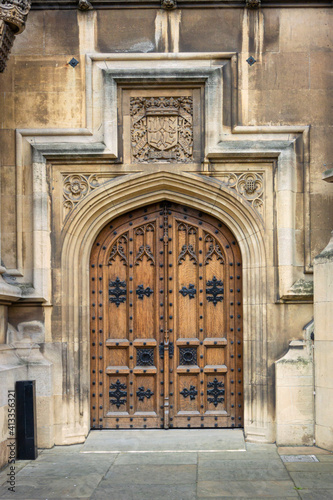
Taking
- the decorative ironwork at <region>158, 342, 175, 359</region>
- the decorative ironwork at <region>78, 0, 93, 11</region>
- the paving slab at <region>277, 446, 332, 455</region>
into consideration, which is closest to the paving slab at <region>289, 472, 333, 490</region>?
the paving slab at <region>277, 446, 332, 455</region>

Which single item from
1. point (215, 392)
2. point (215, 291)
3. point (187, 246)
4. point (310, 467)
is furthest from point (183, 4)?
point (310, 467)

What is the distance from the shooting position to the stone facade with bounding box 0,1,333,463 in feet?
23.9

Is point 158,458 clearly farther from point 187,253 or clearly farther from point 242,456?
point 187,253

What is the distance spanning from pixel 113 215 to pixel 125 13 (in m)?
2.53

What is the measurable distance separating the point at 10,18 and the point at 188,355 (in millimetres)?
4447

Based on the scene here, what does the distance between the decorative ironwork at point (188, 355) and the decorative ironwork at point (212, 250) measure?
114 centimetres

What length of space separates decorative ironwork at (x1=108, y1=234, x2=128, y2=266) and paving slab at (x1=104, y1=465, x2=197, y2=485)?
2.54 m

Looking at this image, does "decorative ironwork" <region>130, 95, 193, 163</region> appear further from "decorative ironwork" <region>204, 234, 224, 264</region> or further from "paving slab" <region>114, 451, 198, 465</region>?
"paving slab" <region>114, 451, 198, 465</region>

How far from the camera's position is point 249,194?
291 inches

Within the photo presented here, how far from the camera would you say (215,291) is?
758cm

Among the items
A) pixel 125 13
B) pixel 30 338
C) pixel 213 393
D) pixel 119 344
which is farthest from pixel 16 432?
pixel 125 13

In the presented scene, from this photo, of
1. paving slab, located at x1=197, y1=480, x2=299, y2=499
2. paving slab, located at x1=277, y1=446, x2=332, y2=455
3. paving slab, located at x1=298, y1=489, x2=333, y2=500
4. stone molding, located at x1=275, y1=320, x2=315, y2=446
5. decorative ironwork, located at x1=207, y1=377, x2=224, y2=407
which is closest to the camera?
paving slab, located at x1=298, y1=489, x2=333, y2=500

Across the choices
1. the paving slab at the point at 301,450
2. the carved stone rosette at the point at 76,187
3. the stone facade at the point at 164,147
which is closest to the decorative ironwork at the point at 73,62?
the stone facade at the point at 164,147

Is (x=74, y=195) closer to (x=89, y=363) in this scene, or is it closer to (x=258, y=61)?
(x=89, y=363)
